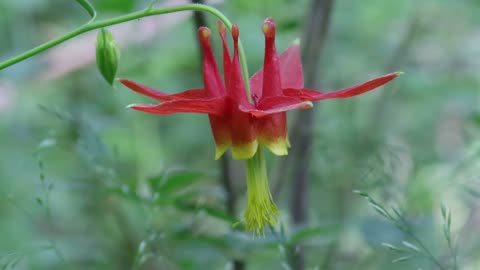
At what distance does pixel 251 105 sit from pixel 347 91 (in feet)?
0.46

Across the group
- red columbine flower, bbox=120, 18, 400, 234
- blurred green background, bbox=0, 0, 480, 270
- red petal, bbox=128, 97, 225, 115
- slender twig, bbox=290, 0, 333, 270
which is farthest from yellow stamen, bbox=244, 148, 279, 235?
slender twig, bbox=290, 0, 333, 270

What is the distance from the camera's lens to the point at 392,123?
277cm

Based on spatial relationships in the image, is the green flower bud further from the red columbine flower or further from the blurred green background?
the blurred green background

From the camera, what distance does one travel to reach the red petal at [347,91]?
3.01 ft

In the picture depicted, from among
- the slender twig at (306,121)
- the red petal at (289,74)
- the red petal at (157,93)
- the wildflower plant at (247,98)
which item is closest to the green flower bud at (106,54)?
the wildflower plant at (247,98)

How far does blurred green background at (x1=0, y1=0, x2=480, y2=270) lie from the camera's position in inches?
63.5

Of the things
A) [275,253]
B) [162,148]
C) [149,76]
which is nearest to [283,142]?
[275,253]

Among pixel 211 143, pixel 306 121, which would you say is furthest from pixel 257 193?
pixel 211 143

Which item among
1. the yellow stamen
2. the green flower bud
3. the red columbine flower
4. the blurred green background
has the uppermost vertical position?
the green flower bud

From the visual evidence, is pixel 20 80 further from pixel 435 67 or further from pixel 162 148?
pixel 435 67

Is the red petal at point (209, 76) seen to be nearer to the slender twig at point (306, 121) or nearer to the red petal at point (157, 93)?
the red petal at point (157, 93)

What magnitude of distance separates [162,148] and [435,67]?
→ 1.06m

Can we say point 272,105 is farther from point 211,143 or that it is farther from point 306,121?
point 211,143

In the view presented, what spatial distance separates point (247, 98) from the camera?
102 cm
